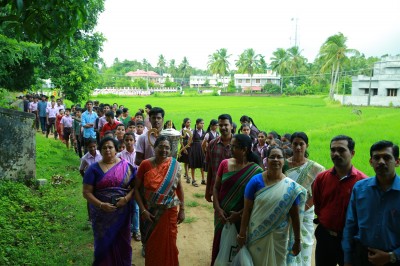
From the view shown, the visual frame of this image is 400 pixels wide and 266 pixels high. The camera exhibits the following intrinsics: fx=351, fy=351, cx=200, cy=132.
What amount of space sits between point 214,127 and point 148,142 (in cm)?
266

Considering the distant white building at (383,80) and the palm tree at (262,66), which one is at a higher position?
the palm tree at (262,66)

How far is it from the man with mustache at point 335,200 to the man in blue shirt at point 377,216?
0.34 m

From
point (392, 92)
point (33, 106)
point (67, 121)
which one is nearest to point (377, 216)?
point (67, 121)

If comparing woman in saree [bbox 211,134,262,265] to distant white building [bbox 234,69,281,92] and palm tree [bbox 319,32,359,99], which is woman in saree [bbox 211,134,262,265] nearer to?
palm tree [bbox 319,32,359,99]

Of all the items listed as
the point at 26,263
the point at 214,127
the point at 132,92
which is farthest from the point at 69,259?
the point at 132,92

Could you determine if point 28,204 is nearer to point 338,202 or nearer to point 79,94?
point 338,202

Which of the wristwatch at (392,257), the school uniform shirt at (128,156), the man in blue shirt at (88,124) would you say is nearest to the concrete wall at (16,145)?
the man in blue shirt at (88,124)

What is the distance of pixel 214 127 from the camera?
7.30 metres

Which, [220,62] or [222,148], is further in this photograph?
[220,62]

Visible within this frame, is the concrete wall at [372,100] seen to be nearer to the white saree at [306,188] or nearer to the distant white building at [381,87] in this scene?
the distant white building at [381,87]

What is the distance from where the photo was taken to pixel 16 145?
6.79m

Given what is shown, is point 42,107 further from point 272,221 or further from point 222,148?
point 272,221

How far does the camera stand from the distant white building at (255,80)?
7238 cm

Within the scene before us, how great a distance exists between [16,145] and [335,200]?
6.04m
